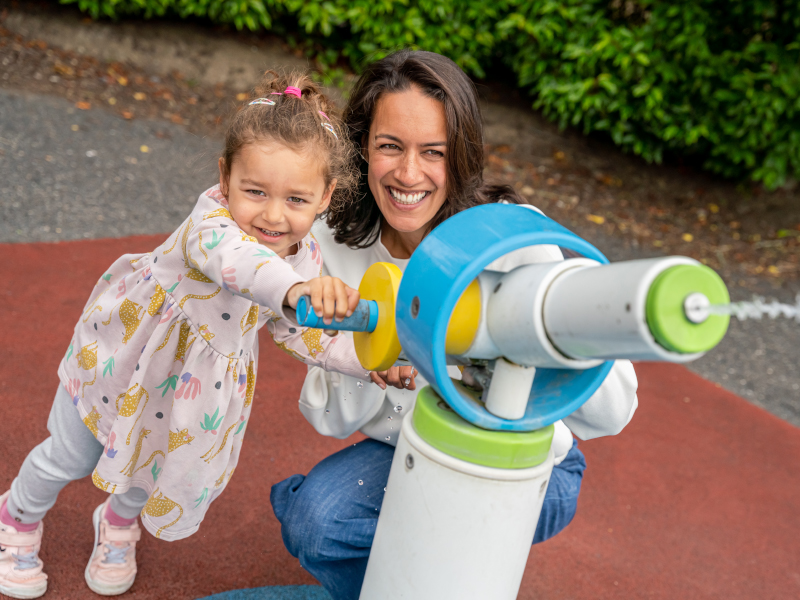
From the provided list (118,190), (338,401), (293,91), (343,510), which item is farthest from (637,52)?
(343,510)

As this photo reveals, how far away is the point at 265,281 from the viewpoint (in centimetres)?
125

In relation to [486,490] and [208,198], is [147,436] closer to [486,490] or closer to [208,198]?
[208,198]

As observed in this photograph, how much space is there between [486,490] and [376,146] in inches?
47.4

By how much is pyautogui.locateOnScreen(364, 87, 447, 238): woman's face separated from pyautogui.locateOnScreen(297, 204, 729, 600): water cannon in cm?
86

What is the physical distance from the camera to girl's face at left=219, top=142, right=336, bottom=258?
1562 millimetres

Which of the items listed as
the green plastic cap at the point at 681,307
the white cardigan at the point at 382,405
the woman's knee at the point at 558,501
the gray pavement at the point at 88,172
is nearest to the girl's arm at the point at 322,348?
the white cardigan at the point at 382,405

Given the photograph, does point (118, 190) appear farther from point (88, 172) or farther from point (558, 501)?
point (558, 501)

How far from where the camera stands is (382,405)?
192 cm

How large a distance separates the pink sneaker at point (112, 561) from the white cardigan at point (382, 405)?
593mm

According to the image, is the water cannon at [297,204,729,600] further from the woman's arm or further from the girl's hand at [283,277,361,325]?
the woman's arm

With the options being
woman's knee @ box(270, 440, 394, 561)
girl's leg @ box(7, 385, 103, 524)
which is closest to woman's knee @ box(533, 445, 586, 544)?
woman's knee @ box(270, 440, 394, 561)

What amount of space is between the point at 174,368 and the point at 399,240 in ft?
2.36

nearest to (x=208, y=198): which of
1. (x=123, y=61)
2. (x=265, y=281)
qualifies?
(x=265, y=281)

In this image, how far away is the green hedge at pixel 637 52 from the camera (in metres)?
5.54
